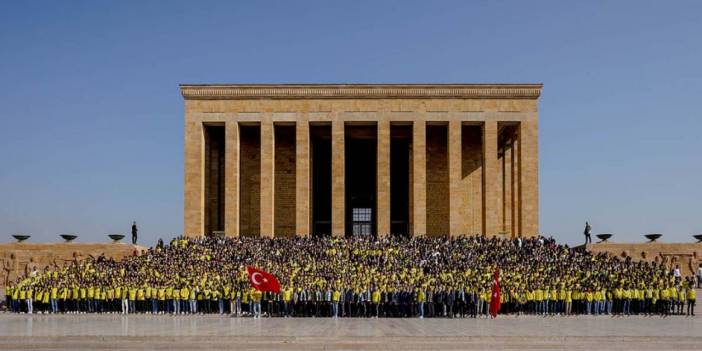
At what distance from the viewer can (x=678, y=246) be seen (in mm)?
42656

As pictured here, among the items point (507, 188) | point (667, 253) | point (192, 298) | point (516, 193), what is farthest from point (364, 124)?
point (192, 298)

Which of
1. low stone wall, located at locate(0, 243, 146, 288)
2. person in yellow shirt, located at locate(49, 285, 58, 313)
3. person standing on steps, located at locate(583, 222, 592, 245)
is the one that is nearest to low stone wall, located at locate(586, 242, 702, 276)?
person standing on steps, located at locate(583, 222, 592, 245)

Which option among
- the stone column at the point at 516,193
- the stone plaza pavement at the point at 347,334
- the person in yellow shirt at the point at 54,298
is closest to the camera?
the stone plaza pavement at the point at 347,334

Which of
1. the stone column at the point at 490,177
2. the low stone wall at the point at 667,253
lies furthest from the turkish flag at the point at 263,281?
the stone column at the point at 490,177

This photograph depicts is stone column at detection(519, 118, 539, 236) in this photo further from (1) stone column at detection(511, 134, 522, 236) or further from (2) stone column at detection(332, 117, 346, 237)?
(2) stone column at detection(332, 117, 346, 237)

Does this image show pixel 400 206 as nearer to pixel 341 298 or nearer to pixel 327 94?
pixel 327 94

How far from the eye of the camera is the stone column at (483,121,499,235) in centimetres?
4650

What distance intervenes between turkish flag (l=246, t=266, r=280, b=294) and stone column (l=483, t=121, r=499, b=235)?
20.0 meters

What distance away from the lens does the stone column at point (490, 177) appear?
46500mm

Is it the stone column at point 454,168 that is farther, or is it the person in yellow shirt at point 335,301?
the stone column at point 454,168

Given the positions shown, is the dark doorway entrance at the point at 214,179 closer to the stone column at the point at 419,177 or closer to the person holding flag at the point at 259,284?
the stone column at the point at 419,177

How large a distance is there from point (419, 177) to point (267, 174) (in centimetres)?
845

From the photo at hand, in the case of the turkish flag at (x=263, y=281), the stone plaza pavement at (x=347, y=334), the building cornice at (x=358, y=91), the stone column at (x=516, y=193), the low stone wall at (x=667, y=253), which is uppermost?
the building cornice at (x=358, y=91)

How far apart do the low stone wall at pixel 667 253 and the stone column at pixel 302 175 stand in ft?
49.8
